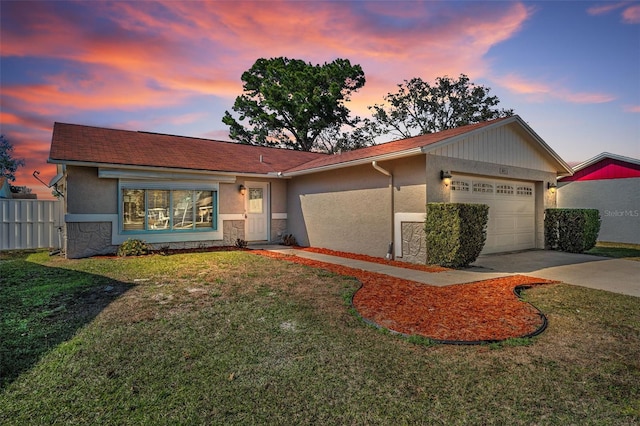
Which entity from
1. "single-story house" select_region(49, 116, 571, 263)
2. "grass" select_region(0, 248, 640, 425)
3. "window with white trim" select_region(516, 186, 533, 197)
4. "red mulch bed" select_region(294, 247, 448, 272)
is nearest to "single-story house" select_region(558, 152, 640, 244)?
"single-story house" select_region(49, 116, 571, 263)

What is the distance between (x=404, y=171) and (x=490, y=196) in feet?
11.0

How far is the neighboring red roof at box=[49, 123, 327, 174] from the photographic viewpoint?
10.1 meters

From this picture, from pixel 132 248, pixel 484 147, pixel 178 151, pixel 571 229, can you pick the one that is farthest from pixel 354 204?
pixel 571 229

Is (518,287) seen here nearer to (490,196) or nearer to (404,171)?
(404,171)

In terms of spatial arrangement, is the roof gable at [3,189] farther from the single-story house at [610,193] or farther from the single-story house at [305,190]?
the single-story house at [610,193]

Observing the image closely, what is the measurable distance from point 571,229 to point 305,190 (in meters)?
8.92

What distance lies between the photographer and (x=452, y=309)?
15.4 feet

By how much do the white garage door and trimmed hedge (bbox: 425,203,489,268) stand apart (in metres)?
1.43

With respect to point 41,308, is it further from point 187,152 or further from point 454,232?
point 187,152

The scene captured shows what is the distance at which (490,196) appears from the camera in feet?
33.8

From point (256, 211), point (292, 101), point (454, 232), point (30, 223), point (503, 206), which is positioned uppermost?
point (292, 101)

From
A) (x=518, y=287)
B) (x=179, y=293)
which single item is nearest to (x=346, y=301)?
(x=179, y=293)

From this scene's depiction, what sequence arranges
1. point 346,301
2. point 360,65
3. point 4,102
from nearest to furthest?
1. point 346,301
2. point 4,102
3. point 360,65

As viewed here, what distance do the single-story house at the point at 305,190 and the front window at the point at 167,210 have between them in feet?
0.10
